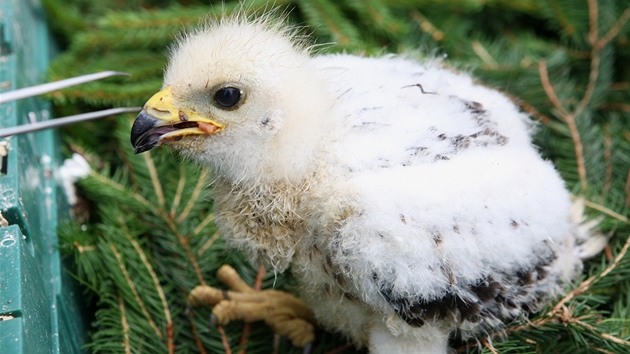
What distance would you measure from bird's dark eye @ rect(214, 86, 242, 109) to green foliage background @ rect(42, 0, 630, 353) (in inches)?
10.8

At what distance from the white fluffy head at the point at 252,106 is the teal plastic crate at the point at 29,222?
0.33 meters

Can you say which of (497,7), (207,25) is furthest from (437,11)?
(207,25)

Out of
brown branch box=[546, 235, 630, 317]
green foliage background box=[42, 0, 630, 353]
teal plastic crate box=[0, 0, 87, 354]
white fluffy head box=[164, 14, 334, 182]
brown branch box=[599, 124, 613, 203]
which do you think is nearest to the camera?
teal plastic crate box=[0, 0, 87, 354]

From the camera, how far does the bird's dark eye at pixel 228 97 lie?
112cm

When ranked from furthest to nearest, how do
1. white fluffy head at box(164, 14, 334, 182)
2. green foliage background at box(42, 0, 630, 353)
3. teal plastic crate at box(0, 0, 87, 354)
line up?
green foliage background at box(42, 0, 630, 353)
white fluffy head at box(164, 14, 334, 182)
teal plastic crate at box(0, 0, 87, 354)

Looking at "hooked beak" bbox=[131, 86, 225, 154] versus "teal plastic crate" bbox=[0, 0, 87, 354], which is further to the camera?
"hooked beak" bbox=[131, 86, 225, 154]

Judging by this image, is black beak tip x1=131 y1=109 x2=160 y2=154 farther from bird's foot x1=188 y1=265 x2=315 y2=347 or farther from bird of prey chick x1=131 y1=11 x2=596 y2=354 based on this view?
bird's foot x1=188 y1=265 x2=315 y2=347

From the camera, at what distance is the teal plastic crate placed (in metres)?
1.03

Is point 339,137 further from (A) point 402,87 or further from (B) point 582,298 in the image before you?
(B) point 582,298

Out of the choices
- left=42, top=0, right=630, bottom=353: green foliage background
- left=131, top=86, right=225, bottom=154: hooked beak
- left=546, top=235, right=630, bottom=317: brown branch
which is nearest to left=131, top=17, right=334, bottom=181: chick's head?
left=131, top=86, right=225, bottom=154: hooked beak

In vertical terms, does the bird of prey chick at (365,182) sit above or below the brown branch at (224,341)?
above

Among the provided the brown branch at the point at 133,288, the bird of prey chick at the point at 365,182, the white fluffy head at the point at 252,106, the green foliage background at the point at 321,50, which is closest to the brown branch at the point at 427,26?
the green foliage background at the point at 321,50

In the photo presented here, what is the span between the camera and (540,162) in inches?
50.7

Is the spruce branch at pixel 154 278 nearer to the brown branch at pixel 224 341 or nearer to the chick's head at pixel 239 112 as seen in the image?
the brown branch at pixel 224 341
